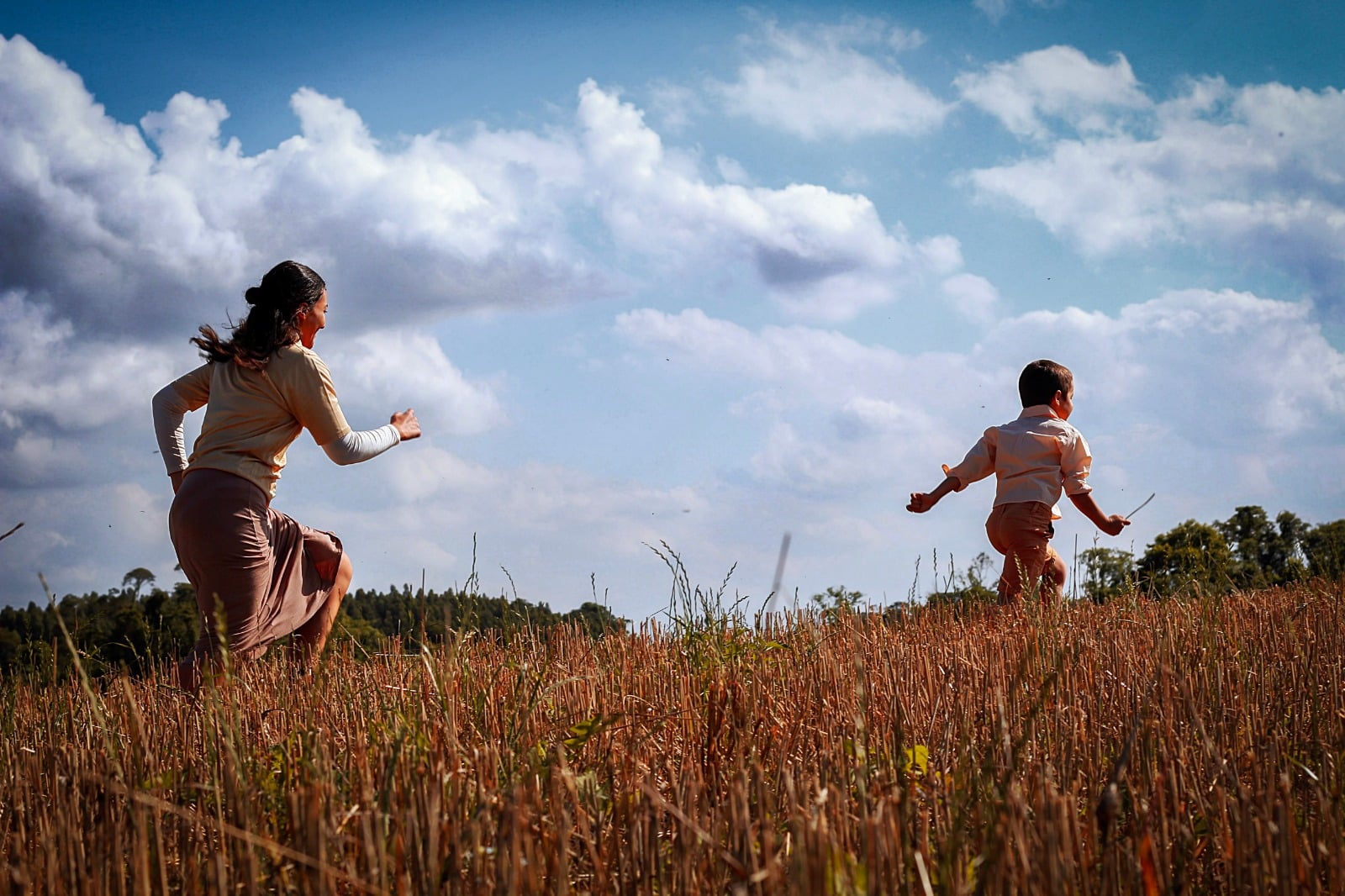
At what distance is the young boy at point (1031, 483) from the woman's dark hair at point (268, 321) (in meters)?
4.05

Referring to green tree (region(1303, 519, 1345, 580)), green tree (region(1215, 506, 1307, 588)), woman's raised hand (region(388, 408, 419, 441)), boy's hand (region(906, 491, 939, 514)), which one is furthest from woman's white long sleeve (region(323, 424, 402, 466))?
green tree (region(1215, 506, 1307, 588))

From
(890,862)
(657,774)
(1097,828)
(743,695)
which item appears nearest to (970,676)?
(743,695)

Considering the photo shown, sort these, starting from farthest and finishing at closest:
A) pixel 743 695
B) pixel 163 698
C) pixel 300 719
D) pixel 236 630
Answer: pixel 163 698 → pixel 236 630 → pixel 300 719 → pixel 743 695

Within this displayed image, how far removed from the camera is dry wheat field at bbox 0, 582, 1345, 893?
206cm

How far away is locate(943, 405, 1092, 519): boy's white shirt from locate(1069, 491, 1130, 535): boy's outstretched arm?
0.13 ft

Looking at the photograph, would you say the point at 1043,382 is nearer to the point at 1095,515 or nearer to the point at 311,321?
the point at 1095,515

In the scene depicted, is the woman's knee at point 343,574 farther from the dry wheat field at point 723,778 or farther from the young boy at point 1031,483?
the young boy at point 1031,483

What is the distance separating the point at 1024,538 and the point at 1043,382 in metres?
1.13

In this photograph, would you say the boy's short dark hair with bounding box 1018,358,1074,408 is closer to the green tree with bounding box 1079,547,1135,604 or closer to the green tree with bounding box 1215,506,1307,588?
the green tree with bounding box 1079,547,1135,604

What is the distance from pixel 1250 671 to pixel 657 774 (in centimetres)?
262

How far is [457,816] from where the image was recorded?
2.37m

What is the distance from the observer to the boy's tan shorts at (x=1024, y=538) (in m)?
7.06

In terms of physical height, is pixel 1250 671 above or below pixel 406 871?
above

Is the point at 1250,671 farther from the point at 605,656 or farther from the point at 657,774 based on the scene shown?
the point at 605,656
